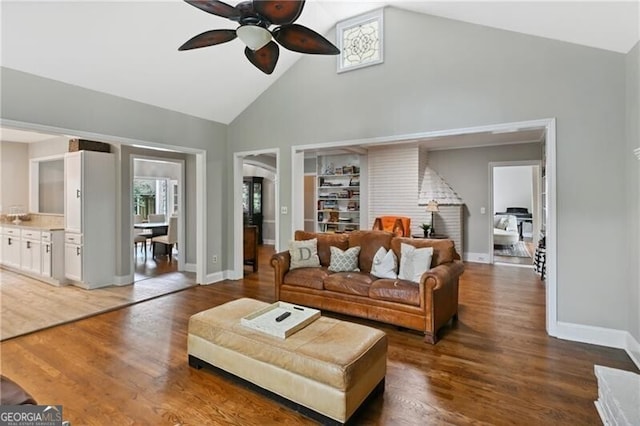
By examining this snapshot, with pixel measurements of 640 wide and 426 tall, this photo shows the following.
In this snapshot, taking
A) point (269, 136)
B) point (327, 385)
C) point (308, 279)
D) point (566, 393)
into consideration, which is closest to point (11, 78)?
point (269, 136)

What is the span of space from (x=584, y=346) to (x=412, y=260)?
5.94 ft

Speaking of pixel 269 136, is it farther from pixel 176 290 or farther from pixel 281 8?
pixel 281 8

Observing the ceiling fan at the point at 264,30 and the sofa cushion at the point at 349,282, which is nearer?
the ceiling fan at the point at 264,30

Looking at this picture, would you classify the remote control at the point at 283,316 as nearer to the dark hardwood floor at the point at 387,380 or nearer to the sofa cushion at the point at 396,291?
the dark hardwood floor at the point at 387,380

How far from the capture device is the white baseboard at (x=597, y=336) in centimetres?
307

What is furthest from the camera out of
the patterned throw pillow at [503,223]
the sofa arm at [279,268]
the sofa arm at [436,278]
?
the patterned throw pillow at [503,223]

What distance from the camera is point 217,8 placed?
2.18 m

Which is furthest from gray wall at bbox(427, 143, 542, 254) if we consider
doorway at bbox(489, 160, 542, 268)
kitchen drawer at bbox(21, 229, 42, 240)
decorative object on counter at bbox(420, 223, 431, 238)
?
kitchen drawer at bbox(21, 229, 42, 240)

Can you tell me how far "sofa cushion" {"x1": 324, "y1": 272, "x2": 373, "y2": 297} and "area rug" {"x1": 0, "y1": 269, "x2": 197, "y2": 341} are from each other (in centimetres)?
274

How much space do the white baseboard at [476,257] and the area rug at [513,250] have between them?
3.65 ft

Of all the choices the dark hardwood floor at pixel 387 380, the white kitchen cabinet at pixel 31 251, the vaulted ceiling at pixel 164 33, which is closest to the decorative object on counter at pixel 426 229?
the dark hardwood floor at pixel 387 380

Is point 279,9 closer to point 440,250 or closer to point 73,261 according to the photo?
point 440,250


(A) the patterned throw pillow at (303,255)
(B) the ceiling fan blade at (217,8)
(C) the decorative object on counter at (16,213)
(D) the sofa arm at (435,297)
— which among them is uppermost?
(B) the ceiling fan blade at (217,8)

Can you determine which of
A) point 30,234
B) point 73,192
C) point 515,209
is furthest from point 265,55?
point 515,209
